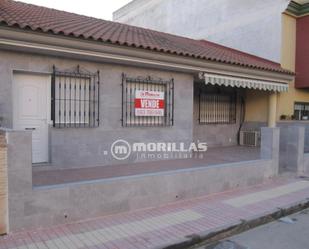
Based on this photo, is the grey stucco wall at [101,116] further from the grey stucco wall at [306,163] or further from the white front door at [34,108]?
the grey stucco wall at [306,163]

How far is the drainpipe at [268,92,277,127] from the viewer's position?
1342cm

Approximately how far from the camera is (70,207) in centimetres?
528

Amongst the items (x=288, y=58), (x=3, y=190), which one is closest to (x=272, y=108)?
(x=288, y=58)

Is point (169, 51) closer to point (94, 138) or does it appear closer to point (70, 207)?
point (94, 138)

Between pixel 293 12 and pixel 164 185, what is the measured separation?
11.8m

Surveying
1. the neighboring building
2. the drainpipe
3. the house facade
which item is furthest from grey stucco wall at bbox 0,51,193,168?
the neighboring building

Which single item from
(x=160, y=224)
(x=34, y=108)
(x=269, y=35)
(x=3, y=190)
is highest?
(x=269, y=35)

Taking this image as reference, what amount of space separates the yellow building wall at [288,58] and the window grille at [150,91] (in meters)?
6.66

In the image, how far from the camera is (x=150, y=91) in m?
9.36

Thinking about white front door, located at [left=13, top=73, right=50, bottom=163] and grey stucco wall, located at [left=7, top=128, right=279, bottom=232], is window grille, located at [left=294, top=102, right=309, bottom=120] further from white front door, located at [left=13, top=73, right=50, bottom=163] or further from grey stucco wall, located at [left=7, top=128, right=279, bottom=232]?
white front door, located at [left=13, top=73, right=50, bottom=163]

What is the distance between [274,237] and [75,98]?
580 centimetres

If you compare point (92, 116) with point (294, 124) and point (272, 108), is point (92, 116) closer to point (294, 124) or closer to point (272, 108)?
point (272, 108)

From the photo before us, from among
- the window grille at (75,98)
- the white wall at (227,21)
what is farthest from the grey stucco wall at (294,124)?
the window grille at (75,98)

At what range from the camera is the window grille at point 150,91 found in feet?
29.0
